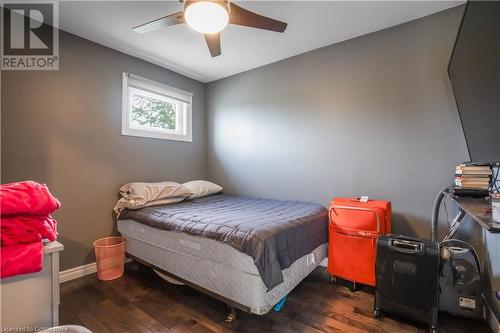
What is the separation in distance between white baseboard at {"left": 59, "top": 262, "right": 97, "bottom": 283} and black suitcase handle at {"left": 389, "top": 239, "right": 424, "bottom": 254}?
2.87m

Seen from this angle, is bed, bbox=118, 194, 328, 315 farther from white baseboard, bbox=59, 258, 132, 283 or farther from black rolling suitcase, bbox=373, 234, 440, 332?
black rolling suitcase, bbox=373, 234, 440, 332

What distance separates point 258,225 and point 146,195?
4.71 ft

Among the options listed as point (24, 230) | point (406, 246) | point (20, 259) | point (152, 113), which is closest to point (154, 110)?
point (152, 113)

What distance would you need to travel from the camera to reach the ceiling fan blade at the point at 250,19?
63.3 inches

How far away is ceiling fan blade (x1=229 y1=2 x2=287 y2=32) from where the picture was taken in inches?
63.3

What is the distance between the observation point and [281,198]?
10.1ft

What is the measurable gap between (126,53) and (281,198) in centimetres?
260

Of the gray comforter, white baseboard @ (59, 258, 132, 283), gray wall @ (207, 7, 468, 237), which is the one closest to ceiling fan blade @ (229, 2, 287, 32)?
gray wall @ (207, 7, 468, 237)

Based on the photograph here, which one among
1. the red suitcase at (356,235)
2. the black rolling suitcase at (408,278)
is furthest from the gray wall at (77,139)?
the black rolling suitcase at (408,278)

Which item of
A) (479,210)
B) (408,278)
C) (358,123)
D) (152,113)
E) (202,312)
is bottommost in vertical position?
(202,312)

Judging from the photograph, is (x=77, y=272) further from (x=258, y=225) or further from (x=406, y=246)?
(x=406, y=246)

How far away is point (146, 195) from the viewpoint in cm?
257

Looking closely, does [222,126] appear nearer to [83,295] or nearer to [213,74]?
[213,74]
